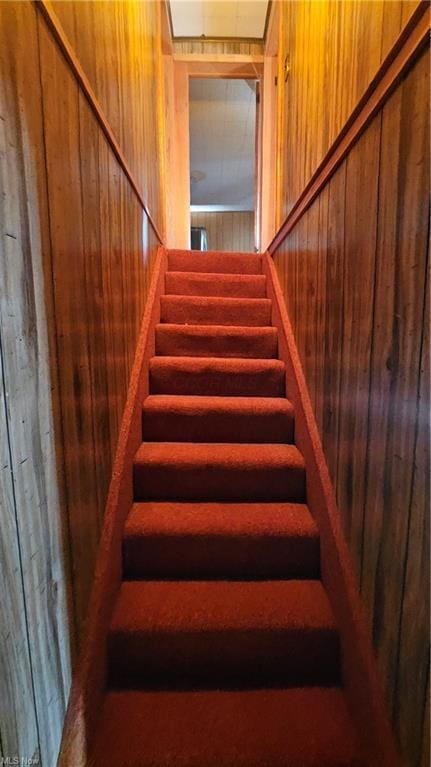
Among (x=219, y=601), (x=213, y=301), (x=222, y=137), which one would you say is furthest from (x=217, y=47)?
(x=219, y=601)

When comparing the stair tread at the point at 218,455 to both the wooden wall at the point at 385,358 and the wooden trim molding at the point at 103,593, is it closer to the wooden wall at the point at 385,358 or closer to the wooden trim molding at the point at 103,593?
the wooden trim molding at the point at 103,593

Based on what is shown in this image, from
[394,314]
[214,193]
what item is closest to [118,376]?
[394,314]

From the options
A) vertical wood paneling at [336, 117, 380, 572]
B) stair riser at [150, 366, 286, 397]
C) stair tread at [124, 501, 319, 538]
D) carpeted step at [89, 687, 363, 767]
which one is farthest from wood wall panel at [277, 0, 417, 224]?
carpeted step at [89, 687, 363, 767]

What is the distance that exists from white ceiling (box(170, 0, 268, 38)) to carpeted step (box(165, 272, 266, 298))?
258 cm

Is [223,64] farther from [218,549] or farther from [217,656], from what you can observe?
[217,656]

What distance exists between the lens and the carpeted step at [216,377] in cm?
196

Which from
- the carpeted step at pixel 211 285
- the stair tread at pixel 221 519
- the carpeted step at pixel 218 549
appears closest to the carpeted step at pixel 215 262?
the carpeted step at pixel 211 285

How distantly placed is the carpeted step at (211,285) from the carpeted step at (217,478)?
136cm

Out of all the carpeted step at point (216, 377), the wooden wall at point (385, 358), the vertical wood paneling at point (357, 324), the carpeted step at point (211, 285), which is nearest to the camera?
the wooden wall at point (385, 358)

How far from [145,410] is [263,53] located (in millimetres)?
3907

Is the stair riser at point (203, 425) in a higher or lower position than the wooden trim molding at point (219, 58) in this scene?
lower

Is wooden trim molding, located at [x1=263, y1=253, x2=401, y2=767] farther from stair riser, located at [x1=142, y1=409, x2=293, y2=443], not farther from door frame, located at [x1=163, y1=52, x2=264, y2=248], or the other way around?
door frame, located at [x1=163, y1=52, x2=264, y2=248]

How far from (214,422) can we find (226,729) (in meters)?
1.02

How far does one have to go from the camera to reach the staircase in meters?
1.00
